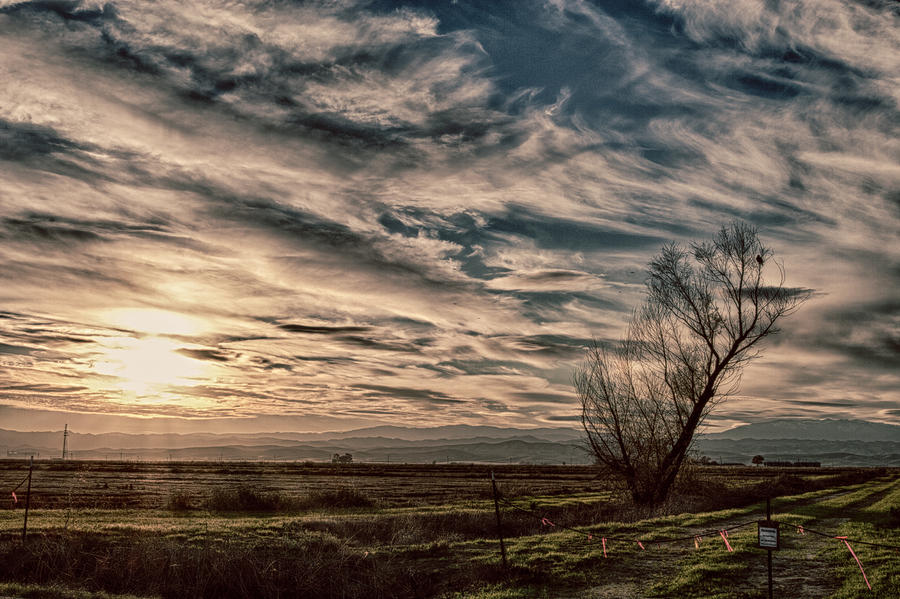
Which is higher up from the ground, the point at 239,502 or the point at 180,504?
the point at 180,504

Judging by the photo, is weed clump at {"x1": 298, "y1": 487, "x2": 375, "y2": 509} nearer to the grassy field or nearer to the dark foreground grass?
the grassy field

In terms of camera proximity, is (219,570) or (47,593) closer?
(47,593)

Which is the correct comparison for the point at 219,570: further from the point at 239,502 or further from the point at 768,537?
the point at 239,502

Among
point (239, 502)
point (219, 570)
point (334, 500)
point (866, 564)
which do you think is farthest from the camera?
point (334, 500)

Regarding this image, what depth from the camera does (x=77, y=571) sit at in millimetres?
18266

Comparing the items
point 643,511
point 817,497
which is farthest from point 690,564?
point 817,497

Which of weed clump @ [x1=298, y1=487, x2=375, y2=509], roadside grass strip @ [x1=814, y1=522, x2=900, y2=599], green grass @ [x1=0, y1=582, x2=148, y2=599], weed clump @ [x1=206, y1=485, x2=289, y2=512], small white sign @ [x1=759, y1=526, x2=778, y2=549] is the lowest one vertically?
weed clump @ [x1=298, y1=487, x2=375, y2=509]

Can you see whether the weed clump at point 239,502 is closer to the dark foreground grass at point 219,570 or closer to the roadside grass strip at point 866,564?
the dark foreground grass at point 219,570

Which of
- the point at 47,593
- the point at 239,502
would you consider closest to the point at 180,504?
the point at 239,502

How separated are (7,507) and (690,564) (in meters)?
40.1

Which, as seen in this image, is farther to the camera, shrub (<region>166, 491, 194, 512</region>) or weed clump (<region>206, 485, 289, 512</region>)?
weed clump (<region>206, 485, 289, 512</region>)

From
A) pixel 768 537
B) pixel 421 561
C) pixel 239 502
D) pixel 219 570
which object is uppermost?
pixel 768 537

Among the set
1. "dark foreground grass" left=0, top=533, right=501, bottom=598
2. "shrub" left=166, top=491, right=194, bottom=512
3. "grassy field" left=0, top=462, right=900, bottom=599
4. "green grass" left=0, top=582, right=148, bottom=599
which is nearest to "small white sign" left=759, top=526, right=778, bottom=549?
"grassy field" left=0, top=462, right=900, bottom=599

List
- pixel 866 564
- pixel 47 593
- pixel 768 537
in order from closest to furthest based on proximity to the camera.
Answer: pixel 768 537
pixel 47 593
pixel 866 564
